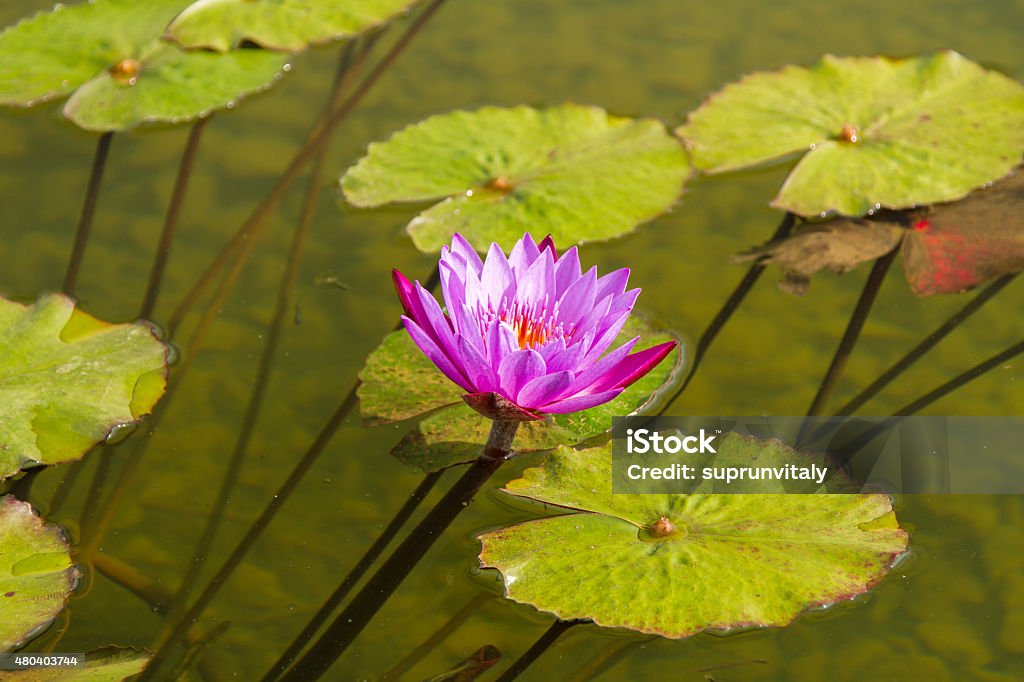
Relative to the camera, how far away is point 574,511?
6.78 ft

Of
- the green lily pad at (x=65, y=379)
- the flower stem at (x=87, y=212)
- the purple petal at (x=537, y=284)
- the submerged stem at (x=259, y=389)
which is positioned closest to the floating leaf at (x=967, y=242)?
the purple petal at (x=537, y=284)

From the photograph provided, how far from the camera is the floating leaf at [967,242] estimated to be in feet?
8.50

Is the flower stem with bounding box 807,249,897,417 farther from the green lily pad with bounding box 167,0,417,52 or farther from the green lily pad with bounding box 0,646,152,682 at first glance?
the green lily pad with bounding box 167,0,417,52

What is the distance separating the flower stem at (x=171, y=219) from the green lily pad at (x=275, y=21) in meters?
0.32

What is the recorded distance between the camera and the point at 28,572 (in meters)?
1.91

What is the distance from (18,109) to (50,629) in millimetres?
2009

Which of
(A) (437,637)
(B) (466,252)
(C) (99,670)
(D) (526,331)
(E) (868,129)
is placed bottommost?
(C) (99,670)

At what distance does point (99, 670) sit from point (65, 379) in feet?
2.32

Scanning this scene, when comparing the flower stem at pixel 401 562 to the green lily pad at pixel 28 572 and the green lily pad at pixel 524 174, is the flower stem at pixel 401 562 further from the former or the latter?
the green lily pad at pixel 524 174

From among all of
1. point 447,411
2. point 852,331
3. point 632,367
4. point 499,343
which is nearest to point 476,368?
point 499,343

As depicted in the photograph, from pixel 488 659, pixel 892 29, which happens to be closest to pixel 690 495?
pixel 488 659

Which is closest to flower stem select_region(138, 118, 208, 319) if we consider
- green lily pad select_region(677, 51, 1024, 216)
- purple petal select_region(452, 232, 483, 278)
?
purple petal select_region(452, 232, 483, 278)

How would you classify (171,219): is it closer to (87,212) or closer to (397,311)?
(87,212)

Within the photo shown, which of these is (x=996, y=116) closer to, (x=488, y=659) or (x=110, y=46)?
(x=488, y=659)
